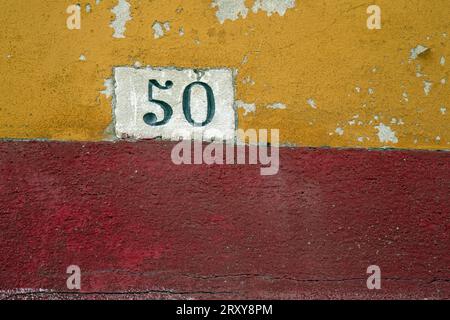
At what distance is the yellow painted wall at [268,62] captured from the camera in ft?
7.33

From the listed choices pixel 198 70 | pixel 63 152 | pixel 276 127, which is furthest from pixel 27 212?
pixel 276 127

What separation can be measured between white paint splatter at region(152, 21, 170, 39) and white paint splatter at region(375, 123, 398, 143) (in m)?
0.93

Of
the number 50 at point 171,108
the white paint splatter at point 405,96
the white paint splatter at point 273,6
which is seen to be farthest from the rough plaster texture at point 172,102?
the white paint splatter at point 405,96

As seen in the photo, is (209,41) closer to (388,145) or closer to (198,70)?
(198,70)

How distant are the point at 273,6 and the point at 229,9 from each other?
179mm

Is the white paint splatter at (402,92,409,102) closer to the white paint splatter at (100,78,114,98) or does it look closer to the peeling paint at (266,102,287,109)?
the peeling paint at (266,102,287,109)

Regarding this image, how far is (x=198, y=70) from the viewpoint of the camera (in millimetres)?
2289

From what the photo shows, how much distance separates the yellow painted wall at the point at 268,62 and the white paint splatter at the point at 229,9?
0.02m

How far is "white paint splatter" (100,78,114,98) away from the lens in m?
2.25

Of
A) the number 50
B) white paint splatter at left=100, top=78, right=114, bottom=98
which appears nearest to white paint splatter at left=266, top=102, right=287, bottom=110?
the number 50

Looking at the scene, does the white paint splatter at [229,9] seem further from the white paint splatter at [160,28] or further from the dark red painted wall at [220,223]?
the dark red painted wall at [220,223]

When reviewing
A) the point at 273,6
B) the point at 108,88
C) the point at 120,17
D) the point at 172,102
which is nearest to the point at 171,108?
the point at 172,102

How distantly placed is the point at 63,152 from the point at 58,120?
0.13 metres

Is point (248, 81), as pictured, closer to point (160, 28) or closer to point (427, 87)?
point (160, 28)
